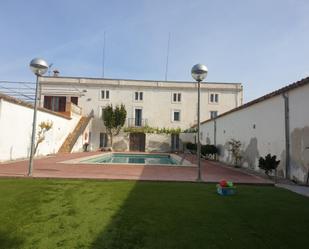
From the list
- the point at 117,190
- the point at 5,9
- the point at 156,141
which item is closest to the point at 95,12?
the point at 5,9

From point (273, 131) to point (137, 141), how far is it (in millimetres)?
22320

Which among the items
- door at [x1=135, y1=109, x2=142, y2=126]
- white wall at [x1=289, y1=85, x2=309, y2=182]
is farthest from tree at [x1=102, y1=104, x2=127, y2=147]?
white wall at [x1=289, y1=85, x2=309, y2=182]

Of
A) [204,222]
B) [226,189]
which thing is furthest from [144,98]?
[204,222]

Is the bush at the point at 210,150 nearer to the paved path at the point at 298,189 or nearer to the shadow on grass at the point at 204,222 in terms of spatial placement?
the paved path at the point at 298,189

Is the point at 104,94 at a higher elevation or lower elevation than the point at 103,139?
higher

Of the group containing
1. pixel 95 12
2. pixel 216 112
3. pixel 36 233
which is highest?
pixel 95 12

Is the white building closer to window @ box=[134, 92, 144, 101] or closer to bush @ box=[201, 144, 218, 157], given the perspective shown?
window @ box=[134, 92, 144, 101]

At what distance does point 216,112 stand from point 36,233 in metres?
31.6

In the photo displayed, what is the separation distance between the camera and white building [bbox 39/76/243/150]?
32094 millimetres

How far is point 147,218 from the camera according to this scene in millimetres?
4207

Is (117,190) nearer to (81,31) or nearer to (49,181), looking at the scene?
(49,181)

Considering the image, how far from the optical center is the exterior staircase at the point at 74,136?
22.5 metres

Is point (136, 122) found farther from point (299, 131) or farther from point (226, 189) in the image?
point (226, 189)

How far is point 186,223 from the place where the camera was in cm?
402
